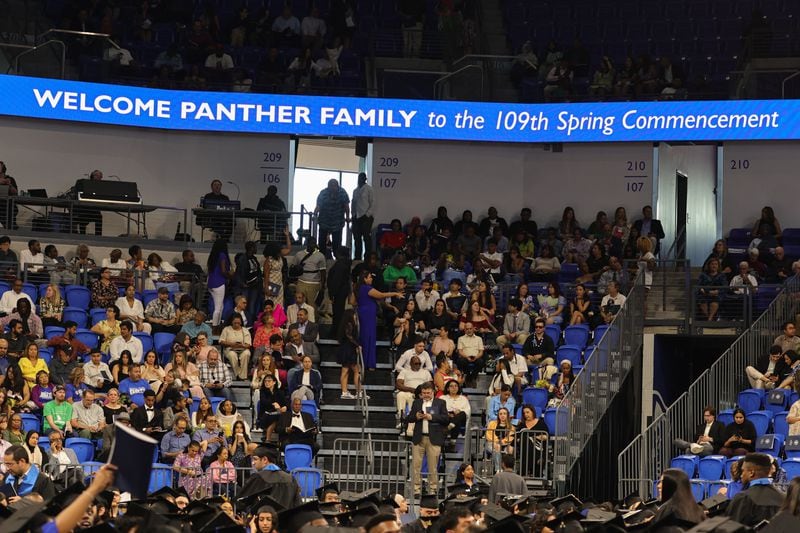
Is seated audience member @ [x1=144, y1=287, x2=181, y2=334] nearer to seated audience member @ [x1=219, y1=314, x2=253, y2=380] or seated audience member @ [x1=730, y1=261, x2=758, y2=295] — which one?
seated audience member @ [x1=219, y1=314, x2=253, y2=380]

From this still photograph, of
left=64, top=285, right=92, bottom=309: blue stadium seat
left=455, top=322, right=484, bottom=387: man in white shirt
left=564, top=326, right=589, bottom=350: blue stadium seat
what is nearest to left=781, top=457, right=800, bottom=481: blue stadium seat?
left=564, top=326, right=589, bottom=350: blue stadium seat

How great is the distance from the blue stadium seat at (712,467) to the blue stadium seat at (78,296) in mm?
10050

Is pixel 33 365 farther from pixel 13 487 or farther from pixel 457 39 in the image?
pixel 457 39

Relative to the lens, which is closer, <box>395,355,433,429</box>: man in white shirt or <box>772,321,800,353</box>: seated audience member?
<box>395,355,433,429</box>: man in white shirt

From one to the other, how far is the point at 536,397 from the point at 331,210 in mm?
7019

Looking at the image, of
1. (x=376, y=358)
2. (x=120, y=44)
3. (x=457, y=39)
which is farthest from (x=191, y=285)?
(x=457, y=39)

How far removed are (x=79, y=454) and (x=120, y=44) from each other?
11.9 m

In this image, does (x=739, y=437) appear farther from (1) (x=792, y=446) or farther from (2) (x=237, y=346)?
(2) (x=237, y=346)

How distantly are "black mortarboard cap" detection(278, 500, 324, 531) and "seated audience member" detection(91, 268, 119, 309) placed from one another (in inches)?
543

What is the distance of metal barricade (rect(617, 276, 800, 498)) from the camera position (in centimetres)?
2252

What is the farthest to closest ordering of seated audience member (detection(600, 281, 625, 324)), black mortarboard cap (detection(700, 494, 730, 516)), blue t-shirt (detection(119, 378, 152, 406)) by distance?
1. seated audience member (detection(600, 281, 625, 324))
2. blue t-shirt (detection(119, 378, 152, 406))
3. black mortarboard cap (detection(700, 494, 730, 516))

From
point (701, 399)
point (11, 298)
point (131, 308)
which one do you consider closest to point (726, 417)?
point (701, 399)

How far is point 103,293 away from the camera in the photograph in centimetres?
2514

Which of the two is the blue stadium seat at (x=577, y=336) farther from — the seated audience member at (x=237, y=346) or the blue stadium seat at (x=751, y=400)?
the seated audience member at (x=237, y=346)
